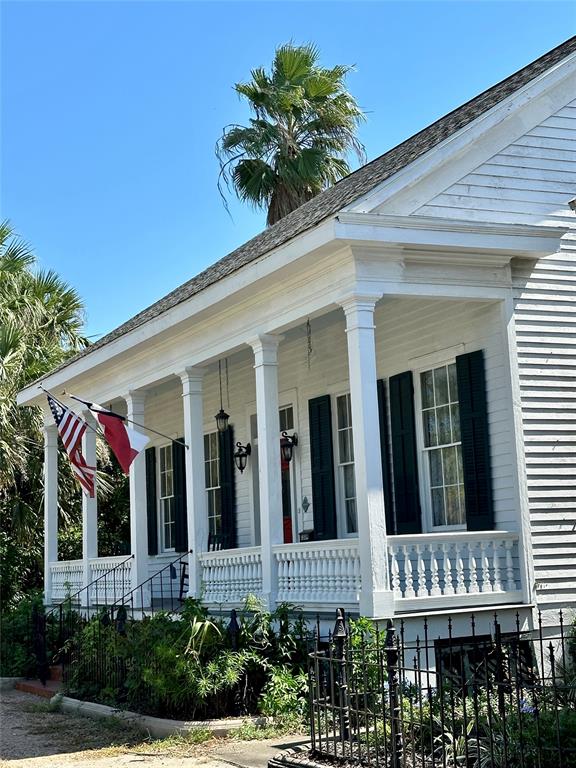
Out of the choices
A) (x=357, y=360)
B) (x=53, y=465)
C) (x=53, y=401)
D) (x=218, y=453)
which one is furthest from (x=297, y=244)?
(x=53, y=465)

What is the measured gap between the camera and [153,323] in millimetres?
14617

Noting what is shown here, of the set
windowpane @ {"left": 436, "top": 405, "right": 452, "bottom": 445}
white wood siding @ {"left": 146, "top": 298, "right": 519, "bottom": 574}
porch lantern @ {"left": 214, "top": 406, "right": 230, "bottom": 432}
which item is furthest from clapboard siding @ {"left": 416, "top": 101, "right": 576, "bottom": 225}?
porch lantern @ {"left": 214, "top": 406, "right": 230, "bottom": 432}

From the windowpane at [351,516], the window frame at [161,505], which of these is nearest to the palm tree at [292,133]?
the window frame at [161,505]

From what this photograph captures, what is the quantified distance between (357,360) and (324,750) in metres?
3.93

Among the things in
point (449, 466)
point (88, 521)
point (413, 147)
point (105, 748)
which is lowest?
point (105, 748)

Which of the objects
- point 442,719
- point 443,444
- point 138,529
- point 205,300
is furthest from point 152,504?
point 442,719

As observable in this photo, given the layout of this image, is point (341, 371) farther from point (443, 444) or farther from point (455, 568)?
point (455, 568)

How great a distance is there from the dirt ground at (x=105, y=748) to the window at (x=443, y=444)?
415 cm

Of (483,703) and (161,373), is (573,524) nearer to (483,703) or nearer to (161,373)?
(483,703)

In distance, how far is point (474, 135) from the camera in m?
11.9

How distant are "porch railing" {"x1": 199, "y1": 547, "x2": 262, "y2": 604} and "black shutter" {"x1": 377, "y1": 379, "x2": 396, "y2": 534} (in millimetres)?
1884

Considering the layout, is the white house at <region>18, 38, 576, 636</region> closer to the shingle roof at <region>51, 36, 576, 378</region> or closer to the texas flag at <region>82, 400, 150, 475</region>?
the shingle roof at <region>51, 36, 576, 378</region>

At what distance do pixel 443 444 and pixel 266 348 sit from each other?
2.43 meters

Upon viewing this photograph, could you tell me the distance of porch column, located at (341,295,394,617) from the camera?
10430 millimetres
